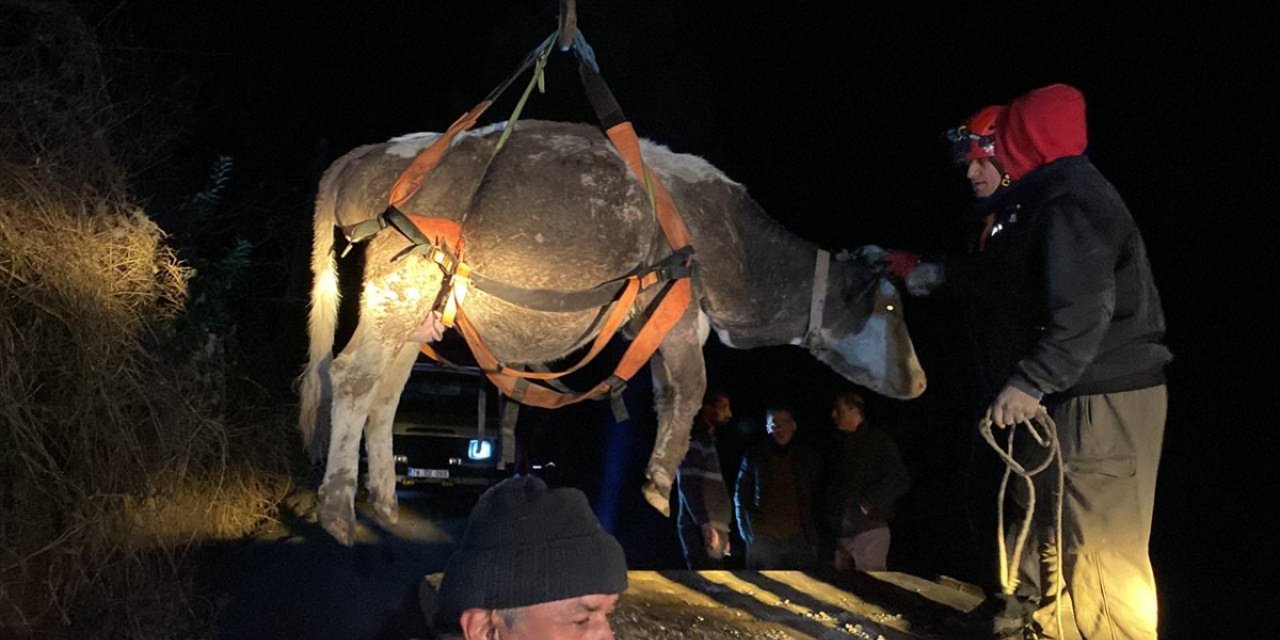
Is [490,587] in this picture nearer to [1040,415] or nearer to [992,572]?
[1040,415]

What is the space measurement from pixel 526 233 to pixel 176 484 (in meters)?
2.58

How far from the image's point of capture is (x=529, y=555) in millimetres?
1525

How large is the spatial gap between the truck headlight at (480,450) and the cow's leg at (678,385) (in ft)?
16.0

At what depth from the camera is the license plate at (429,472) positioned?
854 centimetres

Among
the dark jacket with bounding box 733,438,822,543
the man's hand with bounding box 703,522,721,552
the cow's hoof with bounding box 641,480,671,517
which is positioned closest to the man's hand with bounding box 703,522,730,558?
the man's hand with bounding box 703,522,721,552

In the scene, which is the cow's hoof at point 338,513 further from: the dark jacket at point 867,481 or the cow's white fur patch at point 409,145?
the dark jacket at point 867,481

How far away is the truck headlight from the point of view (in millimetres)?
8977

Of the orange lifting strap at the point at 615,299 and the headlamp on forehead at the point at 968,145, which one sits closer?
the headlamp on forehead at the point at 968,145

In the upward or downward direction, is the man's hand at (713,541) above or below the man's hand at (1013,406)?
below

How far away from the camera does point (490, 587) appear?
60.1 inches

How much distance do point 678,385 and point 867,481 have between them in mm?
1957

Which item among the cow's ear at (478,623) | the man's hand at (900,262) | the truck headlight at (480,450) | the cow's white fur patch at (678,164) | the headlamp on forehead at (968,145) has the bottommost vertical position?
the truck headlight at (480,450)

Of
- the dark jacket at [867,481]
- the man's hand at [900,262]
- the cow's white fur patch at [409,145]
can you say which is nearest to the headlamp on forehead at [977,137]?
the man's hand at [900,262]

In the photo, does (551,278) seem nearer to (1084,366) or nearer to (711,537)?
(1084,366)
